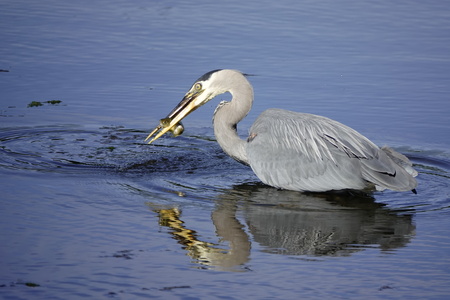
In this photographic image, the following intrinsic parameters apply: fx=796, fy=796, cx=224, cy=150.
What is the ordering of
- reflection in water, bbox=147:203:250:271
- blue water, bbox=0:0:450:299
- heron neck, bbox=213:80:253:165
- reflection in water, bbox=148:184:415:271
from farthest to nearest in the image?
heron neck, bbox=213:80:253:165, reflection in water, bbox=148:184:415:271, reflection in water, bbox=147:203:250:271, blue water, bbox=0:0:450:299

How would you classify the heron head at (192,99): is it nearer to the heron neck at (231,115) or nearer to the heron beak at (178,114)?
the heron beak at (178,114)

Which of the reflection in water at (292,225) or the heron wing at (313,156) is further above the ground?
the heron wing at (313,156)

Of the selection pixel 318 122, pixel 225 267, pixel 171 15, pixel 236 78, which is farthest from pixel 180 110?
pixel 171 15

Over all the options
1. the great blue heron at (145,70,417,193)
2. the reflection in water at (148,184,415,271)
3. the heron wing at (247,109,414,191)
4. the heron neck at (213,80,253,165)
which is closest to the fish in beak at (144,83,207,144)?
the heron neck at (213,80,253,165)

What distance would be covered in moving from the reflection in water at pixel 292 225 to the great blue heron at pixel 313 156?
0.66 ft

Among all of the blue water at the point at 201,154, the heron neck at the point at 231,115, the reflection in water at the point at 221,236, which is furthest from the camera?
the heron neck at the point at 231,115

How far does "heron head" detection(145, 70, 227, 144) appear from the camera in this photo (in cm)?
895

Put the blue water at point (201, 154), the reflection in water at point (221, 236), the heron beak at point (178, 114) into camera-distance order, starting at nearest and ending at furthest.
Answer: the blue water at point (201, 154) < the reflection in water at point (221, 236) < the heron beak at point (178, 114)

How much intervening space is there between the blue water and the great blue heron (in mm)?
205

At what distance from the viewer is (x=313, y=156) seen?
8195 mm

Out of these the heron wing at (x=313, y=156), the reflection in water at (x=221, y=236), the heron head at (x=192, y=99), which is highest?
the heron head at (x=192, y=99)

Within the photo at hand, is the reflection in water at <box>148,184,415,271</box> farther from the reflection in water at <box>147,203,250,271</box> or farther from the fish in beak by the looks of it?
the fish in beak

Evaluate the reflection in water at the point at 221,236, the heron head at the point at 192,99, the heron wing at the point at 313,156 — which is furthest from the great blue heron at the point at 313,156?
the reflection in water at the point at 221,236

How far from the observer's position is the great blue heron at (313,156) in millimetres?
7864
